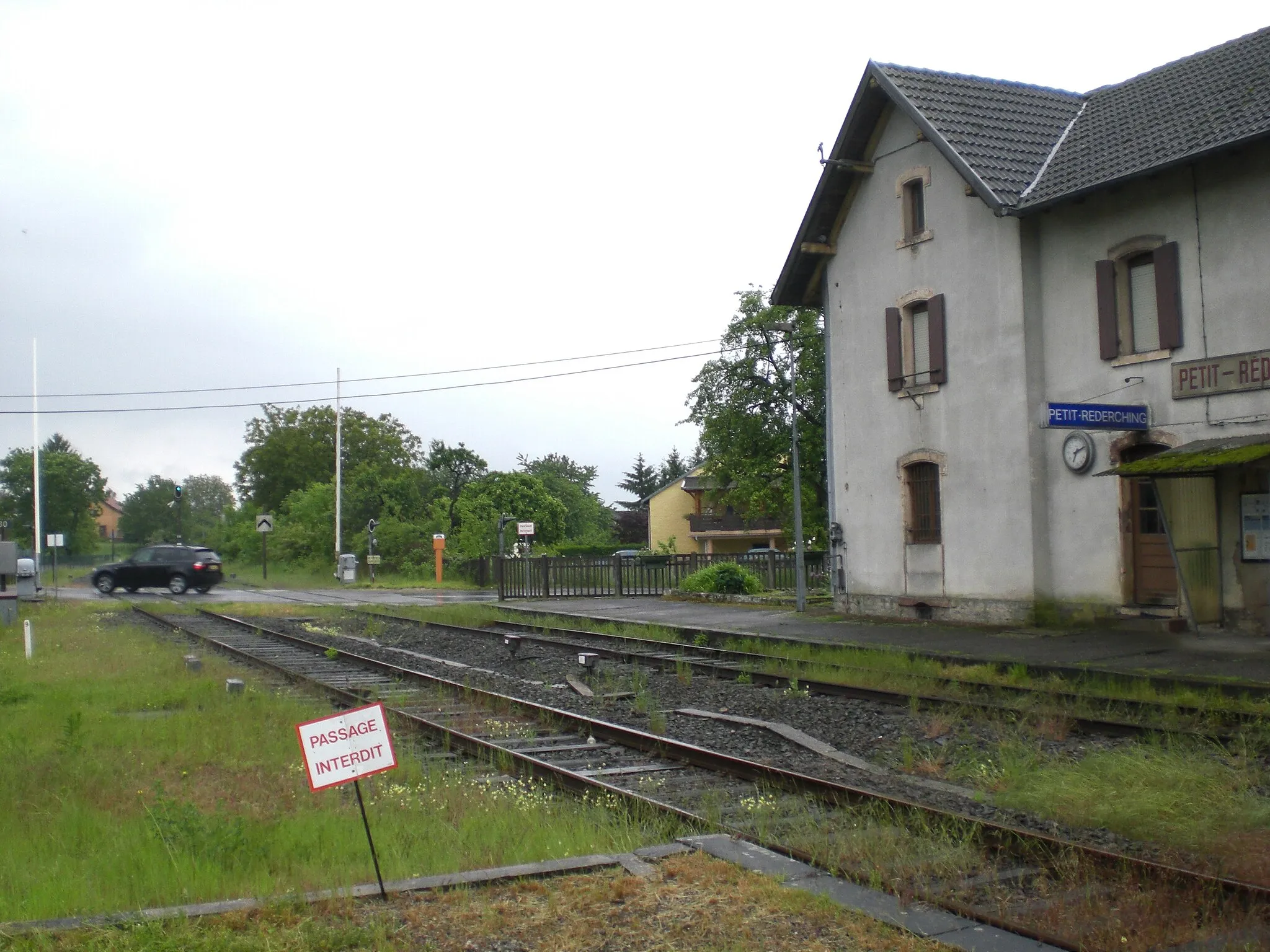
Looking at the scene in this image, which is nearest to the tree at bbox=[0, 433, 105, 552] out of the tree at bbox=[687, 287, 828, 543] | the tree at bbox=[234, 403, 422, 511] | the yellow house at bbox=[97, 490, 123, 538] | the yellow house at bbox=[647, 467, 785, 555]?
the tree at bbox=[234, 403, 422, 511]

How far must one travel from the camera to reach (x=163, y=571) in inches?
1640

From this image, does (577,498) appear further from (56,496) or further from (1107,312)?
(1107,312)

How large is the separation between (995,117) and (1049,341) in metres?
4.96

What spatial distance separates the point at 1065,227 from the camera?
19.8 metres

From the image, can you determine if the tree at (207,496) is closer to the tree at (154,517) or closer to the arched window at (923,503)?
the tree at (154,517)

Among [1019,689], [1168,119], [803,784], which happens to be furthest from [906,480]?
[803,784]

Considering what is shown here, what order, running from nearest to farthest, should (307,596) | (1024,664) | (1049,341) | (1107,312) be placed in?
1. (1024,664)
2. (1107,312)
3. (1049,341)
4. (307,596)

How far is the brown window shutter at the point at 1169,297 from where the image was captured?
17.6m

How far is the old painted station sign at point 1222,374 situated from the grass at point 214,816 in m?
12.7

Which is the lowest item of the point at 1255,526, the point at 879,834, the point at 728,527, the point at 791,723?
the point at 791,723

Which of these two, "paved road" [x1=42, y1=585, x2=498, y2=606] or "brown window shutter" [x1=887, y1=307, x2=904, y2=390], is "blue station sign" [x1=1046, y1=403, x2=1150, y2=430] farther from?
"paved road" [x1=42, y1=585, x2=498, y2=606]

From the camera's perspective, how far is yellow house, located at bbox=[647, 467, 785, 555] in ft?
244

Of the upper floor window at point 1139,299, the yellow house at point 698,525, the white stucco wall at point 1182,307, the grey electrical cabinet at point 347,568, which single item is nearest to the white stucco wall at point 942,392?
the white stucco wall at point 1182,307

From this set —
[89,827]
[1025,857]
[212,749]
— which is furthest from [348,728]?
[212,749]
